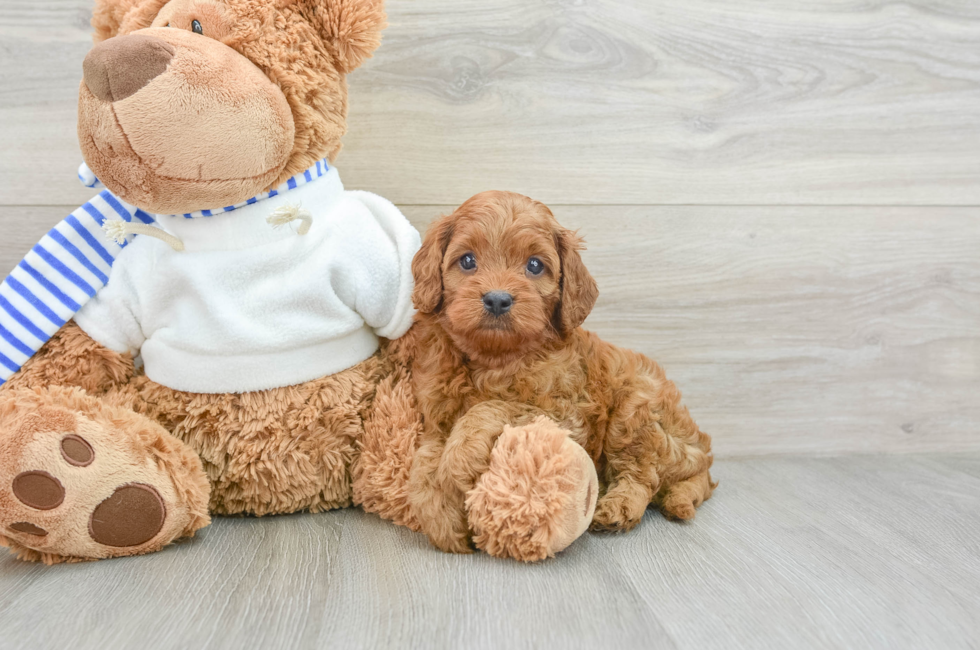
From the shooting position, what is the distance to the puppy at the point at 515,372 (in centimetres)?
95

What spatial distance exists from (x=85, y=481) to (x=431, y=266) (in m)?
0.50

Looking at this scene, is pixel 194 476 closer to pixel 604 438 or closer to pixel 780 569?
pixel 604 438

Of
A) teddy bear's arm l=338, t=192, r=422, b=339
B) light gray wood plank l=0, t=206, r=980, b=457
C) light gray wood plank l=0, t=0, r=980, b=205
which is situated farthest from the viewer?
light gray wood plank l=0, t=206, r=980, b=457

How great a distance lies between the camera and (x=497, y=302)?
0.92m

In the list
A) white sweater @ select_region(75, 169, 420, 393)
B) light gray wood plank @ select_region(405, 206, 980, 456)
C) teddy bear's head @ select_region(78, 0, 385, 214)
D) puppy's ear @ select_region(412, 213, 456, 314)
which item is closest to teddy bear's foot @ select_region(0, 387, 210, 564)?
white sweater @ select_region(75, 169, 420, 393)

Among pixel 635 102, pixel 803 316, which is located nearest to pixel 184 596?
pixel 635 102

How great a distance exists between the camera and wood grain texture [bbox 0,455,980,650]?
77 cm

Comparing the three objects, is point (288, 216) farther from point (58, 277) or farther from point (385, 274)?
point (58, 277)

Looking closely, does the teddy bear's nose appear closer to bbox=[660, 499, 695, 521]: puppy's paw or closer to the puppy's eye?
the puppy's eye

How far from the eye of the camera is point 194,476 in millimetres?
991

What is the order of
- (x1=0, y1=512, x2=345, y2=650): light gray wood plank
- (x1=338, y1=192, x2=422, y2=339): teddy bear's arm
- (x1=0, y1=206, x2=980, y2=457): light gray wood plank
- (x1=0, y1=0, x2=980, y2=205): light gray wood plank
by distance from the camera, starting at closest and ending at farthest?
(x1=0, y1=512, x2=345, y2=650): light gray wood plank → (x1=338, y1=192, x2=422, y2=339): teddy bear's arm → (x1=0, y1=0, x2=980, y2=205): light gray wood plank → (x1=0, y1=206, x2=980, y2=457): light gray wood plank

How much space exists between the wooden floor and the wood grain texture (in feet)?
0.04

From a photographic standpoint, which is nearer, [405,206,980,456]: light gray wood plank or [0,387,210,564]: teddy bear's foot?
[0,387,210,564]: teddy bear's foot

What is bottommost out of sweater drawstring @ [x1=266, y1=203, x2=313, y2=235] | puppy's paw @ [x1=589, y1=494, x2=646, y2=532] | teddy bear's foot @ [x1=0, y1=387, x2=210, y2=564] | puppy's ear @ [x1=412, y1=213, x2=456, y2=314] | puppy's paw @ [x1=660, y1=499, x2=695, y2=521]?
puppy's paw @ [x1=660, y1=499, x2=695, y2=521]
